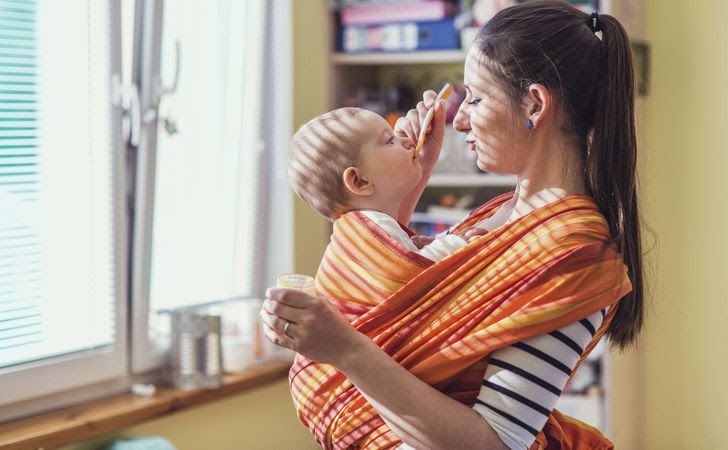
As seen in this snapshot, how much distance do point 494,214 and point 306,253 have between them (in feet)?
5.52

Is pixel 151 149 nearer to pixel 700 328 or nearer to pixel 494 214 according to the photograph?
pixel 494 214

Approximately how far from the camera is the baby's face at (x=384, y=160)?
4.49 feet

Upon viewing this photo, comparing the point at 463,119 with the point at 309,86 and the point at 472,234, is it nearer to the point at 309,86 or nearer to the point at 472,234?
the point at 472,234

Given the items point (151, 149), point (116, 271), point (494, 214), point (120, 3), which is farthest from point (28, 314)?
point (494, 214)

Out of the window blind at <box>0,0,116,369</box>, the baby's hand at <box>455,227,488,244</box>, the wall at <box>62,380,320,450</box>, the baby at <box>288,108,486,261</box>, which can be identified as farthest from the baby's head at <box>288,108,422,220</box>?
the wall at <box>62,380,320,450</box>

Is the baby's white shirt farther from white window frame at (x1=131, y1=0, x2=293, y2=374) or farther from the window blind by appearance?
white window frame at (x1=131, y1=0, x2=293, y2=374)

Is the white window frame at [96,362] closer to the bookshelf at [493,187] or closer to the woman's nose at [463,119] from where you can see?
the bookshelf at [493,187]

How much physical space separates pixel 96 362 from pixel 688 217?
1981mm

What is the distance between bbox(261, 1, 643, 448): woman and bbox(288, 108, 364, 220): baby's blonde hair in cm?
18

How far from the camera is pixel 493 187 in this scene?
3229mm

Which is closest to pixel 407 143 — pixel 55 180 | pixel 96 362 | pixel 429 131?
pixel 429 131

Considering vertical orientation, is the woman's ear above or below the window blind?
above

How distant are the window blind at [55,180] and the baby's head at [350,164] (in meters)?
1.10

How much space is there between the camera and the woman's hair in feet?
3.94
